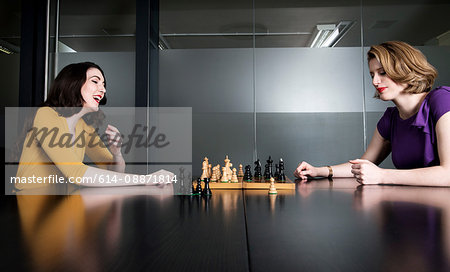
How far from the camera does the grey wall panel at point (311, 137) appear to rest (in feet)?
10.5

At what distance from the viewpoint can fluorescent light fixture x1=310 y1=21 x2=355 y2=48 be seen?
3254 millimetres

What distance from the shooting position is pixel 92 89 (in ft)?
5.58

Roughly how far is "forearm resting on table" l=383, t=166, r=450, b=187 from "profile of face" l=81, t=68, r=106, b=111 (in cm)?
156

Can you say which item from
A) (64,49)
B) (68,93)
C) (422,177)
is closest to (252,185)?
(422,177)

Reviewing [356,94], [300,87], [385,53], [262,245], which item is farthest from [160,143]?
[262,245]

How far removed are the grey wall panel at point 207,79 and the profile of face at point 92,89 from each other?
151cm

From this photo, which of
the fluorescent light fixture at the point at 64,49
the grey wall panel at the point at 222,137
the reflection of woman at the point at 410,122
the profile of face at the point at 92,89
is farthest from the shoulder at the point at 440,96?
the fluorescent light fixture at the point at 64,49

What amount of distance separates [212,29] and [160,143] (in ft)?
4.55

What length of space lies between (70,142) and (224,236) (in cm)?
→ 121

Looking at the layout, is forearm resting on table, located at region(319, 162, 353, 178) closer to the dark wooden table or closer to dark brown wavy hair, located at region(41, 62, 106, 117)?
the dark wooden table

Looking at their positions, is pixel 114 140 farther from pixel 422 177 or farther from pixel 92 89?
pixel 422 177

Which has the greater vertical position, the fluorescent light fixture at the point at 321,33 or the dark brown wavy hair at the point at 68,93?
the fluorescent light fixture at the point at 321,33

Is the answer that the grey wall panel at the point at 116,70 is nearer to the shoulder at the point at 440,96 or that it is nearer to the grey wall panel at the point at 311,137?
the grey wall panel at the point at 311,137

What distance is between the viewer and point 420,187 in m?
1.22
